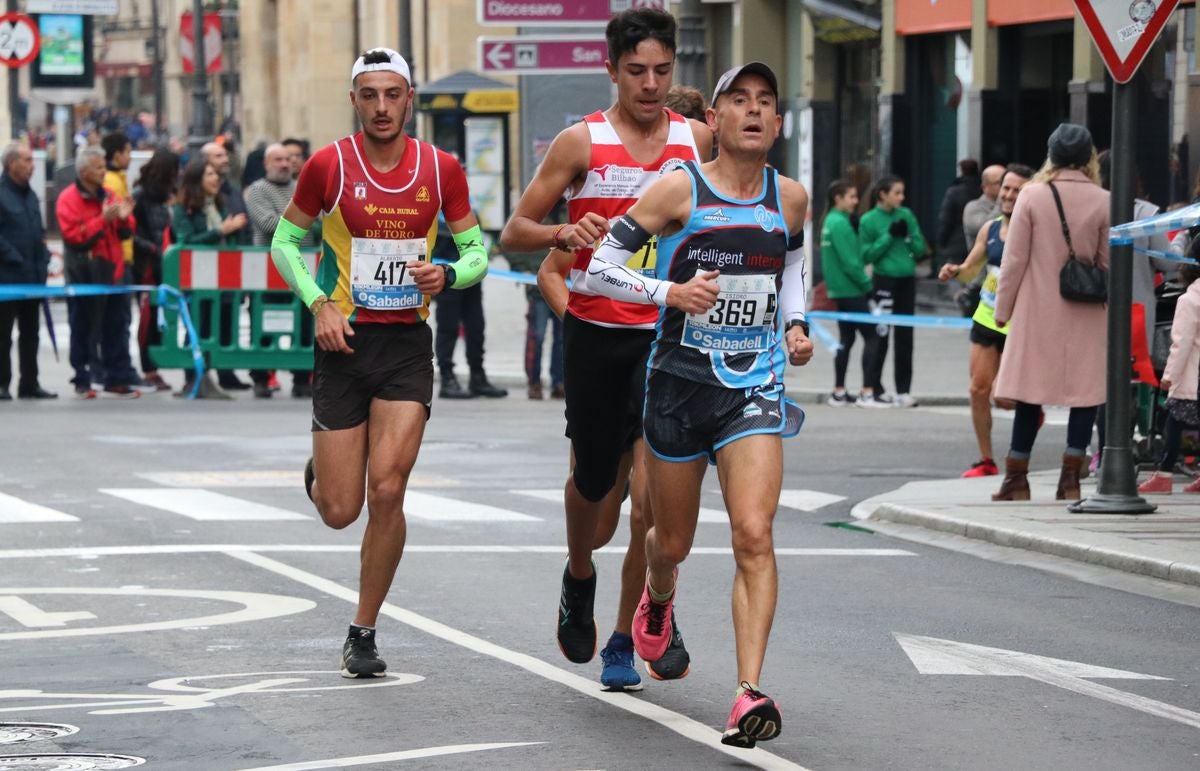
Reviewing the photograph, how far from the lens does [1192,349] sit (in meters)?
12.9

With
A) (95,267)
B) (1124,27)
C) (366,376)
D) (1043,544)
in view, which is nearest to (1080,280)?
(1124,27)

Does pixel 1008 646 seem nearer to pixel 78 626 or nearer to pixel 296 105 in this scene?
pixel 78 626

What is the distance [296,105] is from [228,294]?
4229cm

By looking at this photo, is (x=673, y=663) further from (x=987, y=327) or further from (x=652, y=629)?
(x=987, y=327)

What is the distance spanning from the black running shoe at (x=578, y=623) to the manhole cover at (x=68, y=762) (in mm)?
1680

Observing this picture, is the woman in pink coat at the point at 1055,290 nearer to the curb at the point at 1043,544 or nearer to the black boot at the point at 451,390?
the curb at the point at 1043,544

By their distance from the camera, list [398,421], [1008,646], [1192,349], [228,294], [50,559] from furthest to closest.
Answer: [228,294] < [1192,349] < [50,559] < [1008,646] < [398,421]

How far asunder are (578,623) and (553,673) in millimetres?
Answer: 252

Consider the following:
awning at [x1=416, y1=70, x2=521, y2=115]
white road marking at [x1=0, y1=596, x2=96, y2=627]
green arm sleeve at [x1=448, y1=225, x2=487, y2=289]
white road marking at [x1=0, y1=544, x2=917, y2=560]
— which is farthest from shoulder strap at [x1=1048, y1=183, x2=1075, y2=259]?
awning at [x1=416, y1=70, x2=521, y2=115]

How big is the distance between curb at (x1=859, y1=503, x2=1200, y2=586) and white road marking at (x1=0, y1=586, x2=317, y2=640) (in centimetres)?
357

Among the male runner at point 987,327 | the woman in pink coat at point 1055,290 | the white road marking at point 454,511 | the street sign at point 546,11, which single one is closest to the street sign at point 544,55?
the street sign at point 546,11

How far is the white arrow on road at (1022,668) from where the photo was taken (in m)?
7.75

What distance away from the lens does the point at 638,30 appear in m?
7.60

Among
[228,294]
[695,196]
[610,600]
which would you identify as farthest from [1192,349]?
[228,294]
